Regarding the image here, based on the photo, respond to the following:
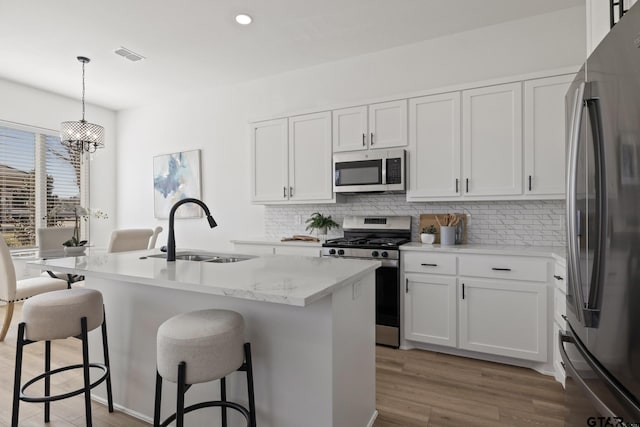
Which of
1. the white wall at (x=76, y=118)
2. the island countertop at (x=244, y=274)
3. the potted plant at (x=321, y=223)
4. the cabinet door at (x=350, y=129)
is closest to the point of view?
the island countertop at (x=244, y=274)

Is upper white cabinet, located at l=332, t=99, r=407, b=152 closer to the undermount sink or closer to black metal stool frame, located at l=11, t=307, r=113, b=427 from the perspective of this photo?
the undermount sink

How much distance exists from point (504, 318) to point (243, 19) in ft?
11.1

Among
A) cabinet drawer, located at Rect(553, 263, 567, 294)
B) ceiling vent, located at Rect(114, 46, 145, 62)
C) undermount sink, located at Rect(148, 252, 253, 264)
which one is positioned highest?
ceiling vent, located at Rect(114, 46, 145, 62)

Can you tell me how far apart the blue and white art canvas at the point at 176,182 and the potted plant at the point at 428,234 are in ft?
10.6

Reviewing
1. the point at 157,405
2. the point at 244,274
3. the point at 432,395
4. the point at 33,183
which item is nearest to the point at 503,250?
the point at 432,395

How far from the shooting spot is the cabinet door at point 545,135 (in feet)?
8.82

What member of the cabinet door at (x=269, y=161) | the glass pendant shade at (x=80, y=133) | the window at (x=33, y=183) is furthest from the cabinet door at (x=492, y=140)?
the window at (x=33, y=183)

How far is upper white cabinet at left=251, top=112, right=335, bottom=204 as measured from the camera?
3660 millimetres

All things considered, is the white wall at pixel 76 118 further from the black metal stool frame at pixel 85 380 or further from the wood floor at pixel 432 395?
the black metal stool frame at pixel 85 380

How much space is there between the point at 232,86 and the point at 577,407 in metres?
4.77

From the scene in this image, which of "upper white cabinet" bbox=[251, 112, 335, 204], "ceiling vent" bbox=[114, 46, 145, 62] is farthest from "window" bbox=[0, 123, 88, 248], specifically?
"upper white cabinet" bbox=[251, 112, 335, 204]

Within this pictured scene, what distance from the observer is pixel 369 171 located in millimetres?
3373

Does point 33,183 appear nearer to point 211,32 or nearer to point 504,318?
point 211,32

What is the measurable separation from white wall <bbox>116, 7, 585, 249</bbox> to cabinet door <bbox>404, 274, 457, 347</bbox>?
Result: 1.97 meters
